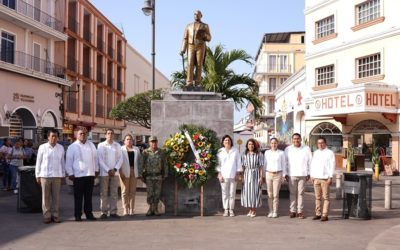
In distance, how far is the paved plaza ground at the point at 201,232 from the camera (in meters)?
7.79

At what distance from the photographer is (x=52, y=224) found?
9555mm

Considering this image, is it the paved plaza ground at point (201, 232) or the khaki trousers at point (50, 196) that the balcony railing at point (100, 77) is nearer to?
the paved plaza ground at point (201, 232)

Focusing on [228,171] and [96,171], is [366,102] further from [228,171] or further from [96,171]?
[96,171]

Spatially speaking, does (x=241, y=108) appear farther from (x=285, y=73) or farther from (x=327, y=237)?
(x=285, y=73)

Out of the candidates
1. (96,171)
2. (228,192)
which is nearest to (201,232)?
(228,192)

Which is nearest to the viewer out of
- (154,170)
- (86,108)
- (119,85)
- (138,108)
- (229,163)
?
A: (154,170)

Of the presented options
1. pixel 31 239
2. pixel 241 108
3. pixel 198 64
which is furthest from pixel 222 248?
pixel 241 108

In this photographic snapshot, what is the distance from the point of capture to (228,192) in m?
10.6

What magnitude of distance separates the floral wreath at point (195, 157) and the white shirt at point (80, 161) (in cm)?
161

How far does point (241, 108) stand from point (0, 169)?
9127mm

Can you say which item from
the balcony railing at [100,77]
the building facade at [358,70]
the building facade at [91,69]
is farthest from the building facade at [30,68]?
the building facade at [358,70]

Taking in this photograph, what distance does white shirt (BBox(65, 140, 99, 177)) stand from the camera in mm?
9977

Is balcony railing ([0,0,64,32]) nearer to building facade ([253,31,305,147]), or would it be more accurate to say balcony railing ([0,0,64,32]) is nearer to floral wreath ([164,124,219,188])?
floral wreath ([164,124,219,188])

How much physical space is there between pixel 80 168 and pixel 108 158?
0.61 m
